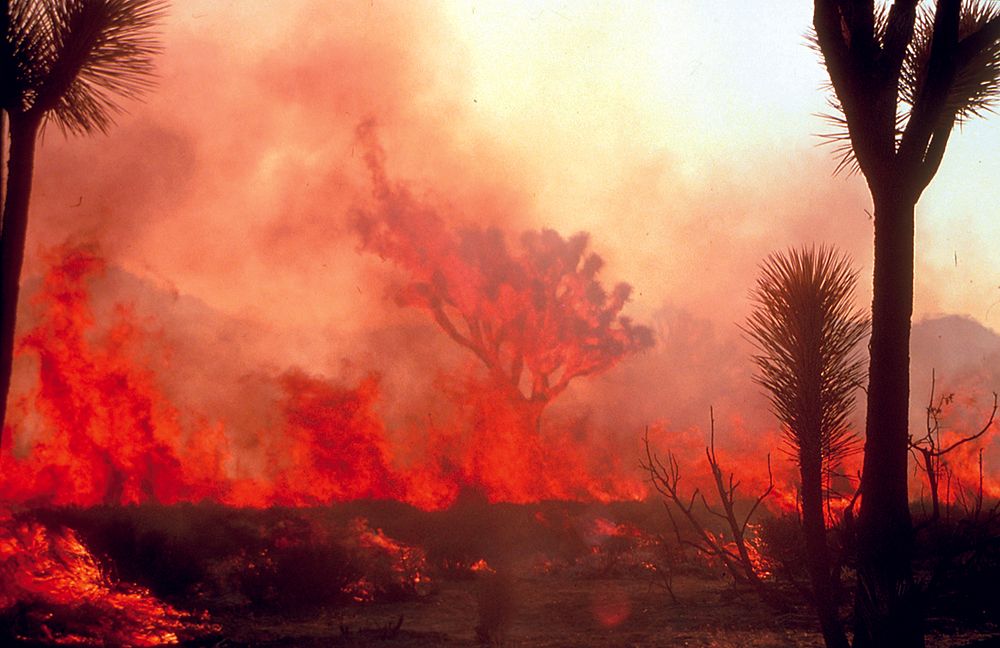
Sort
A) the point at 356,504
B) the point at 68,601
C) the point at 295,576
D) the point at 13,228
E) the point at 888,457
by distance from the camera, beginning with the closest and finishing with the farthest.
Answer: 1. the point at 888,457
2. the point at 13,228
3. the point at 68,601
4. the point at 295,576
5. the point at 356,504

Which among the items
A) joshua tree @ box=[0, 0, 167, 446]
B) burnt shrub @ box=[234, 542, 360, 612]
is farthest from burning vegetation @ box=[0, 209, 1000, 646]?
joshua tree @ box=[0, 0, 167, 446]

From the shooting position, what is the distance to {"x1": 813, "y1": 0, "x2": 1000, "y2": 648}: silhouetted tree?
3715 mm

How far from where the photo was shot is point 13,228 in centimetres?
676

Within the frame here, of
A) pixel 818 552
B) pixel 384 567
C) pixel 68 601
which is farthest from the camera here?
pixel 384 567

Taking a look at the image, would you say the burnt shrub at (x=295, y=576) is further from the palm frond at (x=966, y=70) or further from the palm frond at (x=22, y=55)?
the palm frond at (x=966, y=70)

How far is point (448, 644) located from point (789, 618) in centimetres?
510

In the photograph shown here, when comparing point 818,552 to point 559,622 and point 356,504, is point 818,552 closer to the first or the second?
point 559,622

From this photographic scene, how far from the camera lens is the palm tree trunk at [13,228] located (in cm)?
659

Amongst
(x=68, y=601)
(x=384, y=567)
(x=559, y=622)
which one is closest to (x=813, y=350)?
(x=559, y=622)

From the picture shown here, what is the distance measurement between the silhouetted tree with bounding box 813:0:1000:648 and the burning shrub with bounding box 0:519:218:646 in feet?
31.5

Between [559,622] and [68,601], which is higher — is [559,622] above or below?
below

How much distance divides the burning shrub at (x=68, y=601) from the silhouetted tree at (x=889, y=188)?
960 centimetres

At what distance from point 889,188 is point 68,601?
11.9 meters

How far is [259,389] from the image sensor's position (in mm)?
32531
